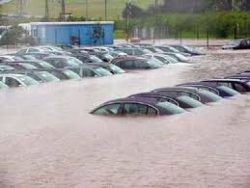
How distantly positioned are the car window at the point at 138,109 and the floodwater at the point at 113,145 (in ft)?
1.11

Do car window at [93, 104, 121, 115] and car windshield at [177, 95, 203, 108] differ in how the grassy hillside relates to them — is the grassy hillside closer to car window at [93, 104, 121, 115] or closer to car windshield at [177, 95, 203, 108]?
car windshield at [177, 95, 203, 108]

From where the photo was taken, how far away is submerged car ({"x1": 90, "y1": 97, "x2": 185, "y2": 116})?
835 inches

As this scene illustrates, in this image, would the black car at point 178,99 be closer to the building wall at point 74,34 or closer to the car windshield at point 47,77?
the car windshield at point 47,77

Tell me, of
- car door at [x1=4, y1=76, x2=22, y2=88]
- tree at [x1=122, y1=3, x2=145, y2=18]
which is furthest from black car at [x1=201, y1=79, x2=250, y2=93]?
tree at [x1=122, y1=3, x2=145, y2=18]

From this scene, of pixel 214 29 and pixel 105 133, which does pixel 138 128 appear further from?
pixel 214 29

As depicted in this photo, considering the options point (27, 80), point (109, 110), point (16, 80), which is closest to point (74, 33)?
point (27, 80)

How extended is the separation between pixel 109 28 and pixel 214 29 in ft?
35.7

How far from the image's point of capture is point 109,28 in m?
63.2

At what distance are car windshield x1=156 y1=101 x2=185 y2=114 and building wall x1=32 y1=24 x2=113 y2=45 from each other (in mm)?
39141

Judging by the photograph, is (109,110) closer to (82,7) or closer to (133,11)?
(133,11)

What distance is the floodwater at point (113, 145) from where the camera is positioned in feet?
48.4

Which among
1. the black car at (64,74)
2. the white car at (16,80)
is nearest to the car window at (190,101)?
the white car at (16,80)

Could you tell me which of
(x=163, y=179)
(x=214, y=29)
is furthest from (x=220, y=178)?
(x=214, y=29)

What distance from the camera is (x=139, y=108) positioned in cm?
2117
